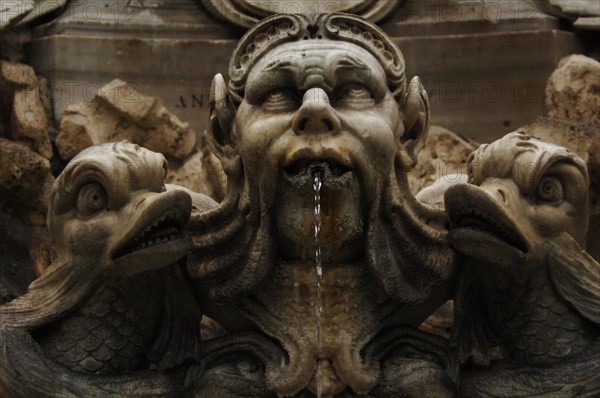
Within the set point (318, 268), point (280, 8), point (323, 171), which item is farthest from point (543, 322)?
point (280, 8)

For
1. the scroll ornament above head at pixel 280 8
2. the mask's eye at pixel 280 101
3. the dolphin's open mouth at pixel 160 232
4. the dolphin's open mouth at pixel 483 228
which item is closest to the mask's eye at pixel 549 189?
the dolphin's open mouth at pixel 483 228

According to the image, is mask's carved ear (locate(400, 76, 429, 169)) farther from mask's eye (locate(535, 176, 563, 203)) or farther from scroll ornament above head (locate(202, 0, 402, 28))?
scroll ornament above head (locate(202, 0, 402, 28))

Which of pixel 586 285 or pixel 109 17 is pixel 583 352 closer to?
pixel 586 285

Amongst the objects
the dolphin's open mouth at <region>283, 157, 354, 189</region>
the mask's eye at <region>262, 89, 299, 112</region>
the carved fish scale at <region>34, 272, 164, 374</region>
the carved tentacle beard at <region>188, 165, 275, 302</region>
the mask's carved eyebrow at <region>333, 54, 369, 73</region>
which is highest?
the mask's carved eyebrow at <region>333, 54, 369, 73</region>

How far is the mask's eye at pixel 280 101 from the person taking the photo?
19.9 ft

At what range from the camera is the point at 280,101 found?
19.9ft

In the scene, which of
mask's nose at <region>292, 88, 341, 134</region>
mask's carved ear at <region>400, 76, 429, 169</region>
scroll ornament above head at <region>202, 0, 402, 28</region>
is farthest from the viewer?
scroll ornament above head at <region>202, 0, 402, 28</region>

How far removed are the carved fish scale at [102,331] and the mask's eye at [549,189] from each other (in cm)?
136

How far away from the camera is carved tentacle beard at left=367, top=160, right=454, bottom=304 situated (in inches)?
239

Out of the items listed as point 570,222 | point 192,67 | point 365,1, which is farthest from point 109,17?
point 570,222

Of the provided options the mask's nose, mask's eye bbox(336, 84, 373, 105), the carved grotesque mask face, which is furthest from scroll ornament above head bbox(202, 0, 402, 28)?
the mask's nose

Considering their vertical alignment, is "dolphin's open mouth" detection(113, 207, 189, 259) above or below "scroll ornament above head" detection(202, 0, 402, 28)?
below

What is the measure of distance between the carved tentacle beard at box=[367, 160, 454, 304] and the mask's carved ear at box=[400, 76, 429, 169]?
7 cm

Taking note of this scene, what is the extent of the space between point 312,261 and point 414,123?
2.02ft
